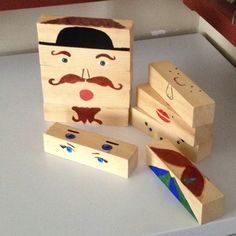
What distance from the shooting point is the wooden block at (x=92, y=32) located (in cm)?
65

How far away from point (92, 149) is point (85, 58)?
13 cm

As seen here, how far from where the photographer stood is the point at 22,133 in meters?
0.71

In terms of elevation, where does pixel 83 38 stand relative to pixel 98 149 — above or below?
above

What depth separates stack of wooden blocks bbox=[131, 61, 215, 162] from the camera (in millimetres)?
625

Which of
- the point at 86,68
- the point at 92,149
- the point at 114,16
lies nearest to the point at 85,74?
the point at 86,68

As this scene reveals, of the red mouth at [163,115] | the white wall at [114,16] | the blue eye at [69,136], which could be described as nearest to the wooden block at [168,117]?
the red mouth at [163,115]

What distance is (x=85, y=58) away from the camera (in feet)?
2.20

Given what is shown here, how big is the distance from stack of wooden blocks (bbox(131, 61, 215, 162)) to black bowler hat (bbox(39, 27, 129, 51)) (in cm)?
7

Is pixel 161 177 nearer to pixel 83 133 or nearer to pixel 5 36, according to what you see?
pixel 83 133

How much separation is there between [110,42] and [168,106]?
112 millimetres

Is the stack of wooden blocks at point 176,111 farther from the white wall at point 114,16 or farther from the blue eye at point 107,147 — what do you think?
the white wall at point 114,16

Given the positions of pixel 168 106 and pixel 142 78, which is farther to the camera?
pixel 142 78

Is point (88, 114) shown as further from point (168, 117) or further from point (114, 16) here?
point (114, 16)

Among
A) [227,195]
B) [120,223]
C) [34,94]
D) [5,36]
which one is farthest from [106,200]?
[5,36]
